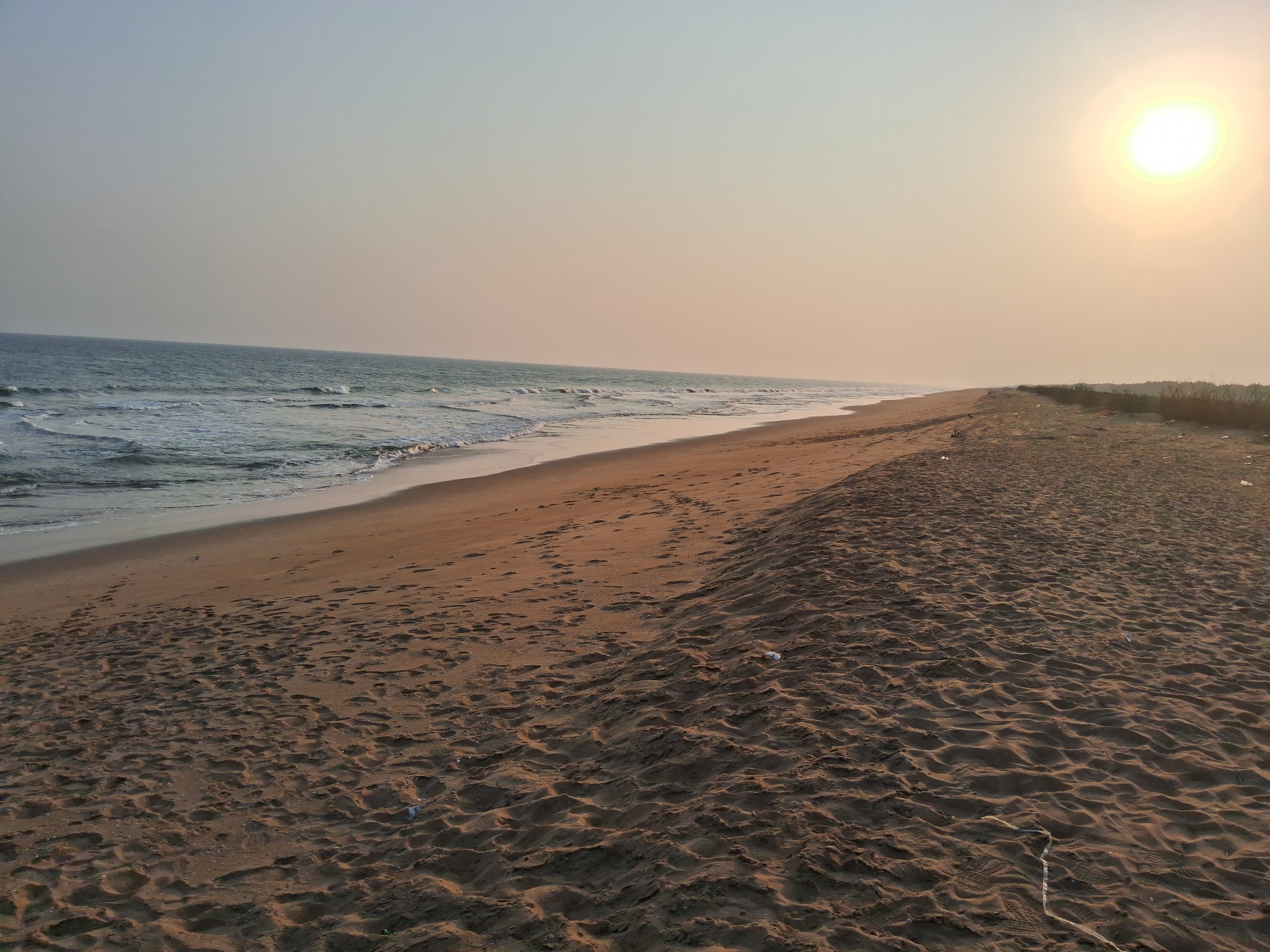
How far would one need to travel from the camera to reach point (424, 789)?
178 inches

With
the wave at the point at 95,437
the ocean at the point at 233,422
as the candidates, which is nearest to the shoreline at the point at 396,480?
the ocean at the point at 233,422

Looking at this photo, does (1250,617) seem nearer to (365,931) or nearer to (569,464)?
(365,931)

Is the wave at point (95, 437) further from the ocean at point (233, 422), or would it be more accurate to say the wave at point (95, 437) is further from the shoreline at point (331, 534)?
the shoreline at point (331, 534)

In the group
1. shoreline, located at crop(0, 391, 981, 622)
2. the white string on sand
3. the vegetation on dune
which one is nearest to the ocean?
shoreline, located at crop(0, 391, 981, 622)

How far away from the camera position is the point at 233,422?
1246 inches

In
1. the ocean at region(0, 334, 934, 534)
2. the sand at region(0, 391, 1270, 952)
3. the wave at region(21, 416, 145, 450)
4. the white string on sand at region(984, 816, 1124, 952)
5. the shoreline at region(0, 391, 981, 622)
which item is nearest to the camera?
the white string on sand at region(984, 816, 1124, 952)

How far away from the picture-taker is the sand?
314 cm

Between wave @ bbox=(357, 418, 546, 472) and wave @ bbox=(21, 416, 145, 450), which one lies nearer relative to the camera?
wave @ bbox=(357, 418, 546, 472)

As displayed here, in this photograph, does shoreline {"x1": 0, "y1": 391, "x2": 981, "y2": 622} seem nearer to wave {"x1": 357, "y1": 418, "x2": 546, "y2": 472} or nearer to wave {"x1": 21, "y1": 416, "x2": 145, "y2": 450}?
wave {"x1": 357, "y1": 418, "x2": 546, "y2": 472}

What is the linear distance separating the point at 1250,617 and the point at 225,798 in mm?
7518

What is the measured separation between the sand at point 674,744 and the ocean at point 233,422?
26.5 ft

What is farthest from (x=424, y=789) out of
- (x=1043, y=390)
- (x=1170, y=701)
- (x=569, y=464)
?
(x=1043, y=390)

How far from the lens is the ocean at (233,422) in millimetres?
16672

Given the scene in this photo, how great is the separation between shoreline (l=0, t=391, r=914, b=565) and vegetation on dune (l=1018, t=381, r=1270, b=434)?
14584 millimetres
